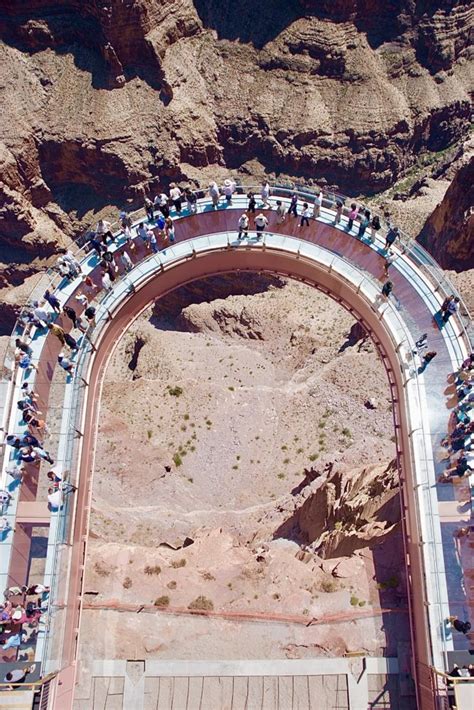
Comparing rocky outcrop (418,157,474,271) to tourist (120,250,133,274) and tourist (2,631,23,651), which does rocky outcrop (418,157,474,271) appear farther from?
tourist (2,631,23,651)

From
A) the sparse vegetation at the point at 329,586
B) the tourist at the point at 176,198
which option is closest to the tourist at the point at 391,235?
the tourist at the point at 176,198

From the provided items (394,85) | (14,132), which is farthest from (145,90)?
(394,85)

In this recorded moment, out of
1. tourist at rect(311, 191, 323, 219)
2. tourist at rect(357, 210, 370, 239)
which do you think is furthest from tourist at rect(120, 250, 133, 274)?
tourist at rect(357, 210, 370, 239)

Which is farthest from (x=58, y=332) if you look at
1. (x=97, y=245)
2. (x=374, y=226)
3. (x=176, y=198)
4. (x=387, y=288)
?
(x=374, y=226)

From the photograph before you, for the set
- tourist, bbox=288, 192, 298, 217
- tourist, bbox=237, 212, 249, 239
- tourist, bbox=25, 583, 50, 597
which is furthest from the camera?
tourist, bbox=288, 192, 298, 217

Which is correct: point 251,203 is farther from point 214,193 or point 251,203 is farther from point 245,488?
point 245,488
